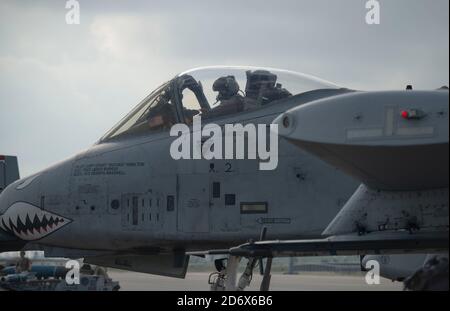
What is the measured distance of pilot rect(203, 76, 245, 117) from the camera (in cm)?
1303

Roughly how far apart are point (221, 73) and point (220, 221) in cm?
248

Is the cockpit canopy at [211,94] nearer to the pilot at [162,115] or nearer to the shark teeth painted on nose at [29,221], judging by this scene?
the pilot at [162,115]

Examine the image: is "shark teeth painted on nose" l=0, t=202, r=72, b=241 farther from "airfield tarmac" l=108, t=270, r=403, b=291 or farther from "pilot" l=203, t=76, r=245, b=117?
"airfield tarmac" l=108, t=270, r=403, b=291

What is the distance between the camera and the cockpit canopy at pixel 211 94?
1307 centimetres

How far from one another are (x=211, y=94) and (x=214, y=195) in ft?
5.76

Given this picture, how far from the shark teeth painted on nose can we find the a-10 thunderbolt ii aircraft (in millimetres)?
17

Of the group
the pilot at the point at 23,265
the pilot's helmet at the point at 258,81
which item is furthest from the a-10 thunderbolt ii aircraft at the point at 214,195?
the pilot at the point at 23,265

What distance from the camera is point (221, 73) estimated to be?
1359 cm

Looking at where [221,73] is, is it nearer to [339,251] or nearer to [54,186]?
[54,186]

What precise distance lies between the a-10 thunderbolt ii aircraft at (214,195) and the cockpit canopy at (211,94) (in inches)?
0.9

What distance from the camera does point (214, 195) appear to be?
12.5 meters

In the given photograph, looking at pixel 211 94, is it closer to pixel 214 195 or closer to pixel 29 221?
pixel 214 195
